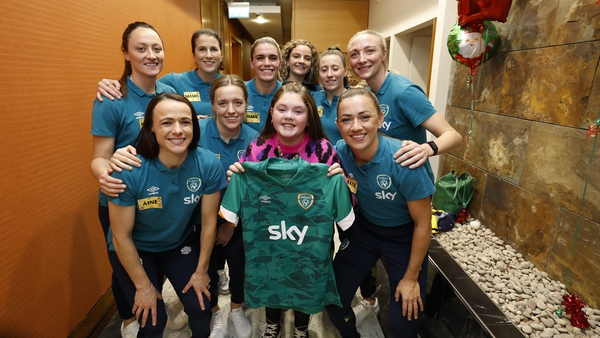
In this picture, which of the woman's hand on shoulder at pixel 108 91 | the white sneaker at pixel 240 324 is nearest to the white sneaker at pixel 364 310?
the white sneaker at pixel 240 324

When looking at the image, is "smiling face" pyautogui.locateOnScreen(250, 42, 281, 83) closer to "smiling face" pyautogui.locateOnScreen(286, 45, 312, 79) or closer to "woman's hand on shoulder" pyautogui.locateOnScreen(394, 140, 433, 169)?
"smiling face" pyautogui.locateOnScreen(286, 45, 312, 79)

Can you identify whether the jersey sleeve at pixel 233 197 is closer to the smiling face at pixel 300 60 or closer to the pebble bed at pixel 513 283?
the smiling face at pixel 300 60

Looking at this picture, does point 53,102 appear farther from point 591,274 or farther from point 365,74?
point 591,274

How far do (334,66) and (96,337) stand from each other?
2433 mm

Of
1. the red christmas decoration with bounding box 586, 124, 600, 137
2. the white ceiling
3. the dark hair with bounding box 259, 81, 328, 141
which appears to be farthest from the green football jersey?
the white ceiling

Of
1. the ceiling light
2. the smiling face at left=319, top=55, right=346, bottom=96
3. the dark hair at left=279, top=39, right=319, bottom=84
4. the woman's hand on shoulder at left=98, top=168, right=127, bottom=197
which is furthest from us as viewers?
the ceiling light

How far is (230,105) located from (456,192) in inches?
93.8

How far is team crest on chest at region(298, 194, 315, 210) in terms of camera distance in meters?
1.53

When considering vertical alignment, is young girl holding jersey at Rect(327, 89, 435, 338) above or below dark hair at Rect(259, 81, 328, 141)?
below

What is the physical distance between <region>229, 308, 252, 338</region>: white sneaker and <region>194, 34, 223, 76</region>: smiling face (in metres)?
1.76

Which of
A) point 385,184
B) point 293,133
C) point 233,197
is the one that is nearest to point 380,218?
point 385,184

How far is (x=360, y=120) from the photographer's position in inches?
59.8

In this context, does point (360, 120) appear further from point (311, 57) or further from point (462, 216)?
point (462, 216)

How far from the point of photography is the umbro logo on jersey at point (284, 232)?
1572mm
